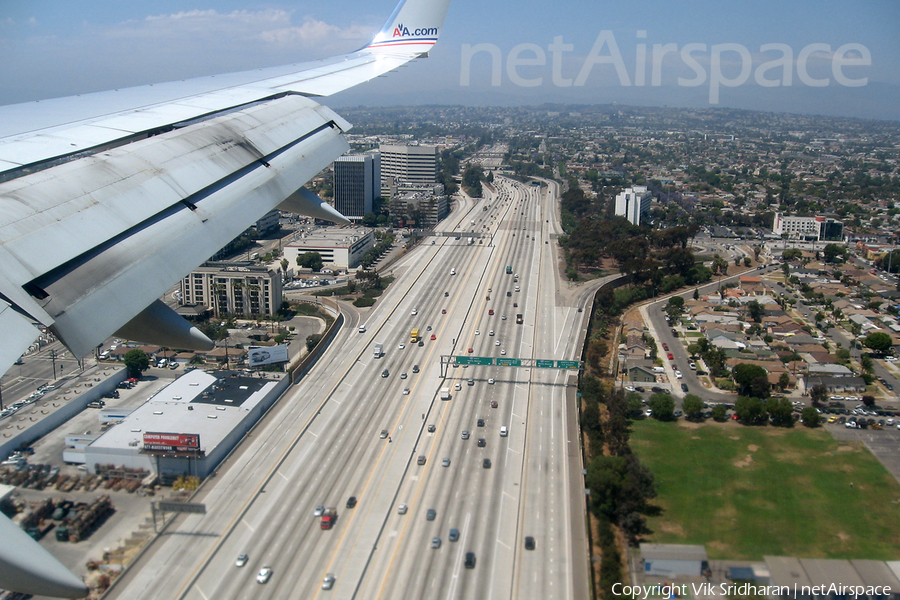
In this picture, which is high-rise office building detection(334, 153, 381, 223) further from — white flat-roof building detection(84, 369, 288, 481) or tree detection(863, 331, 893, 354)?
tree detection(863, 331, 893, 354)

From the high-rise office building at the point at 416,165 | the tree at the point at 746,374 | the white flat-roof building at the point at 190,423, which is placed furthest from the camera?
the high-rise office building at the point at 416,165

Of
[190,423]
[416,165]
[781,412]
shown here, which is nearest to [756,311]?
[781,412]

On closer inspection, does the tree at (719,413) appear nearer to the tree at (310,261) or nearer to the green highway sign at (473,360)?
the green highway sign at (473,360)

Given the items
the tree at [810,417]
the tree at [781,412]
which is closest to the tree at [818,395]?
the tree at [810,417]

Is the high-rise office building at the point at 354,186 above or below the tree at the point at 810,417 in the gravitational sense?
above

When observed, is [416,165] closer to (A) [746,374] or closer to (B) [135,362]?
(B) [135,362]

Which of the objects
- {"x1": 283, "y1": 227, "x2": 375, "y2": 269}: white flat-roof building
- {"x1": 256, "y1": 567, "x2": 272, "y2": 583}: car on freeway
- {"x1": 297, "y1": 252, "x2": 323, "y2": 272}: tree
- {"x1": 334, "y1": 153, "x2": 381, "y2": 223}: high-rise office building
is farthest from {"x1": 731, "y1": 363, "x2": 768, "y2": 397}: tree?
{"x1": 334, "y1": 153, "x2": 381, "y2": 223}: high-rise office building
